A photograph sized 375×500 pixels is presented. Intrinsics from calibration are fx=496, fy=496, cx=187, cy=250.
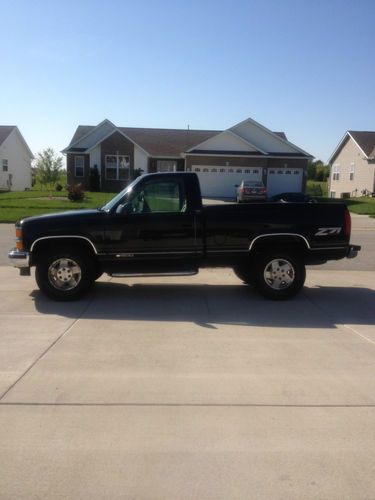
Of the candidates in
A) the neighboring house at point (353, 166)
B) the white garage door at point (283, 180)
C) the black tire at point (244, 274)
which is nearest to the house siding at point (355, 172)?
the neighboring house at point (353, 166)

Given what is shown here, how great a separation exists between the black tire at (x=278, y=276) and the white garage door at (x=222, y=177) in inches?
1233

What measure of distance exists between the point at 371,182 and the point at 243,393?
40725mm

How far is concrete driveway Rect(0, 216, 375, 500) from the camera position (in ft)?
10.2

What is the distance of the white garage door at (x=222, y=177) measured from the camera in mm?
38625

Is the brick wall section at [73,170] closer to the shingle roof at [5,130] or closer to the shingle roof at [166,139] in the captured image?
the shingle roof at [166,139]

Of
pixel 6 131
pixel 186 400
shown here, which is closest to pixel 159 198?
pixel 186 400

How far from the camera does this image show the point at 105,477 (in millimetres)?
3100

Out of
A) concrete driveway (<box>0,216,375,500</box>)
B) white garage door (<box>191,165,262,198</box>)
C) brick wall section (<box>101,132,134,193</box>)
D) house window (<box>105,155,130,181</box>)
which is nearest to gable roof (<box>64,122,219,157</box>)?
brick wall section (<box>101,132,134,193</box>)

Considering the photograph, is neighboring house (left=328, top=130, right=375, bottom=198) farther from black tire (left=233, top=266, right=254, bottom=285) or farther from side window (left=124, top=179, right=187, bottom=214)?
side window (left=124, top=179, right=187, bottom=214)

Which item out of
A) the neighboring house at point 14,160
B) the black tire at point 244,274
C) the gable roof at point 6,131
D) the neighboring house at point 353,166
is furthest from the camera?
the neighboring house at point 14,160

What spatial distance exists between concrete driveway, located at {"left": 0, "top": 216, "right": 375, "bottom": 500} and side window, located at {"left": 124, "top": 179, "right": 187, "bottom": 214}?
1.44 meters

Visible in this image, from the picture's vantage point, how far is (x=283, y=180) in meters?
39.4

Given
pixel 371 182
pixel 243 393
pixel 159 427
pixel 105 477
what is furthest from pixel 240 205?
pixel 371 182

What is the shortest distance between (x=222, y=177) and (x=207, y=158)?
1.87 meters
